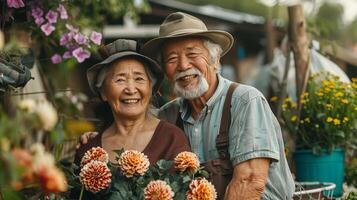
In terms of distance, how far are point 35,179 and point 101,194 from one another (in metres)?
1.47

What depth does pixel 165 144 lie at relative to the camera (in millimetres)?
3605

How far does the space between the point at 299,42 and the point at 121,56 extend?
9.51 ft

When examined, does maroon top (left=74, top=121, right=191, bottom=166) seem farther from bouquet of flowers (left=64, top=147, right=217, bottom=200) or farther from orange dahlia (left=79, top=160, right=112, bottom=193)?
orange dahlia (left=79, top=160, right=112, bottom=193)

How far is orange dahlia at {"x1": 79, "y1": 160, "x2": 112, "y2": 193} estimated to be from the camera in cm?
306

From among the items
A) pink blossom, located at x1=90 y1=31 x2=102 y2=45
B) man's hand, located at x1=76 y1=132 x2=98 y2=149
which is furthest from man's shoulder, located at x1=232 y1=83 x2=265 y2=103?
pink blossom, located at x1=90 y1=31 x2=102 y2=45

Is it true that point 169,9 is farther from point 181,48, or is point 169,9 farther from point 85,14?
point 181,48

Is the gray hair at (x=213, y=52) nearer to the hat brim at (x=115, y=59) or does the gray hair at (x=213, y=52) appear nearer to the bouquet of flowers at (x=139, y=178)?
the hat brim at (x=115, y=59)

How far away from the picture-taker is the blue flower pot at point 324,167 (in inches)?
220

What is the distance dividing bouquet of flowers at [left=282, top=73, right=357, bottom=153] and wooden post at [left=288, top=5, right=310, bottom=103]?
18 centimetres

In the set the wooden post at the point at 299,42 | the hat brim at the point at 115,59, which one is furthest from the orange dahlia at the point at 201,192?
the wooden post at the point at 299,42

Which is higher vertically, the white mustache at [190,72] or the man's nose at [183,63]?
the man's nose at [183,63]

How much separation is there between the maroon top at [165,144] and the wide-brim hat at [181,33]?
58 cm

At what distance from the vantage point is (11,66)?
3.48 meters

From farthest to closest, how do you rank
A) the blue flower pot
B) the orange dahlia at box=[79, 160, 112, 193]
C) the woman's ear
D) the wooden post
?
the wooden post → the blue flower pot → the woman's ear → the orange dahlia at box=[79, 160, 112, 193]
